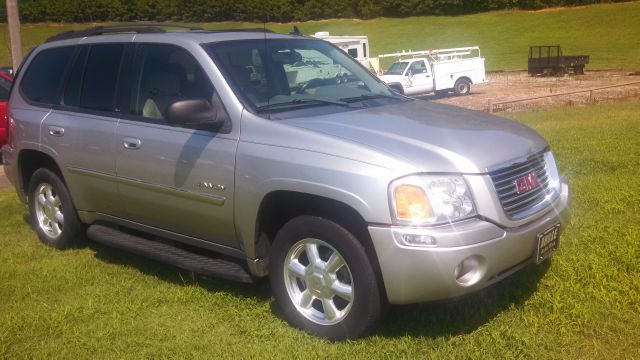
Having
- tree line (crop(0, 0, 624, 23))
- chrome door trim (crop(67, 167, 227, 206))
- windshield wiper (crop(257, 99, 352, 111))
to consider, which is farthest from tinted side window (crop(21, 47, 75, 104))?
tree line (crop(0, 0, 624, 23))

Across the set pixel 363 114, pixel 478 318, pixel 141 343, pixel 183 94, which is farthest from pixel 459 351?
pixel 183 94

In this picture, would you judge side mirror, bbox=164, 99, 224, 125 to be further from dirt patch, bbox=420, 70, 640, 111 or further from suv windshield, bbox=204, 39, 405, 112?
dirt patch, bbox=420, 70, 640, 111

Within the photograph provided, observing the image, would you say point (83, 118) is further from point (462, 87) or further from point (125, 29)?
point (462, 87)

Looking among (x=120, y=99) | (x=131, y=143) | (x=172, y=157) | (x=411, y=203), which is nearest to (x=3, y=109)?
(x=120, y=99)

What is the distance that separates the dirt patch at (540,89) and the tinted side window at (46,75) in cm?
1259

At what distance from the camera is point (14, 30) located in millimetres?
13820

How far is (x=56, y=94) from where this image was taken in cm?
545

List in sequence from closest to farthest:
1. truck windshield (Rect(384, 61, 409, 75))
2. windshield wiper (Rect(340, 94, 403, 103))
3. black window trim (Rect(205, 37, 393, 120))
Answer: black window trim (Rect(205, 37, 393, 120))
windshield wiper (Rect(340, 94, 403, 103))
truck windshield (Rect(384, 61, 409, 75))

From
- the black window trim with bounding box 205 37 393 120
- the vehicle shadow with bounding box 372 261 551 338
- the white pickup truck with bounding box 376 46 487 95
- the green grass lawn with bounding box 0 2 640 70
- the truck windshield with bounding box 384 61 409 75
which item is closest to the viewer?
the vehicle shadow with bounding box 372 261 551 338

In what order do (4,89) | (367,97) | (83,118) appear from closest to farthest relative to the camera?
(367,97) < (83,118) < (4,89)

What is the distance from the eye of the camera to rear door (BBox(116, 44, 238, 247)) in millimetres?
4047

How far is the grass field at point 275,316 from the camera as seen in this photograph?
11.7ft

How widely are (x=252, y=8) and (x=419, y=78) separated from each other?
1066 centimetres

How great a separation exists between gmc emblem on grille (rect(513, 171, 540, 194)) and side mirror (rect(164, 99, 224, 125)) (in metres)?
1.84
